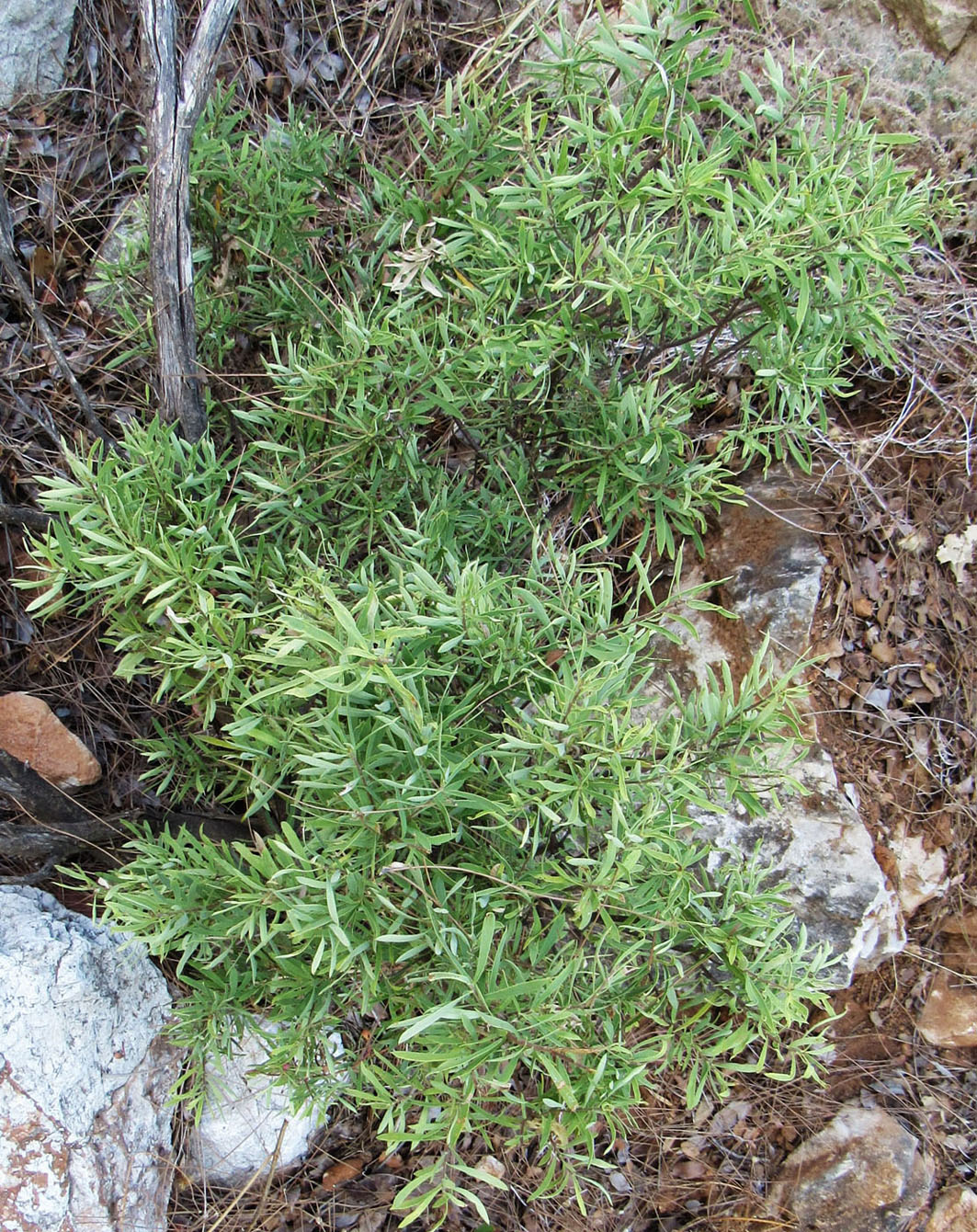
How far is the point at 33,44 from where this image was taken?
9.36 feet

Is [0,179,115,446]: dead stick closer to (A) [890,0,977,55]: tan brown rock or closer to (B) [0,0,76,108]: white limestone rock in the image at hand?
(B) [0,0,76,108]: white limestone rock

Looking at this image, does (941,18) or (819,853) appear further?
(941,18)

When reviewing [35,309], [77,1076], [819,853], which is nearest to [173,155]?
[35,309]

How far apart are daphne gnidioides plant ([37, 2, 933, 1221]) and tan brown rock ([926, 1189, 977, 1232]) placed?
1566 mm

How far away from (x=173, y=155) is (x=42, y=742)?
63.2 inches

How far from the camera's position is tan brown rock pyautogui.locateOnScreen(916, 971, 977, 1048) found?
2.93m

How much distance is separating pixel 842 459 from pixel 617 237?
1.35m

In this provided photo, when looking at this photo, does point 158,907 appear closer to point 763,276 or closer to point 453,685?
point 453,685

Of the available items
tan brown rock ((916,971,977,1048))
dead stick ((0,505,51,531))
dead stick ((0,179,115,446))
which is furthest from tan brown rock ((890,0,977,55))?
dead stick ((0,505,51,531))

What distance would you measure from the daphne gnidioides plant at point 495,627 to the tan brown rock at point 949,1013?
137 cm

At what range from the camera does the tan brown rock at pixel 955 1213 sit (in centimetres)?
276

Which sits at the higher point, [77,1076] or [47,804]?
[47,804]

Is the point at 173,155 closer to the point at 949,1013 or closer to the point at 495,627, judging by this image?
the point at 495,627

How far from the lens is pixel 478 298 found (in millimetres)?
1811
